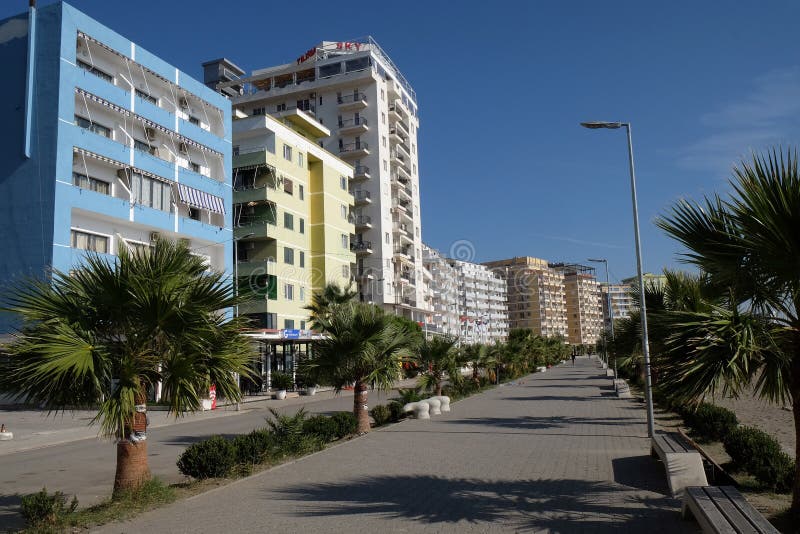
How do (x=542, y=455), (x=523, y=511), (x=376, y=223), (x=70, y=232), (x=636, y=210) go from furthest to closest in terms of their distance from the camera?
(x=376, y=223), (x=70, y=232), (x=636, y=210), (x=542, y=455), (x=523, y=511)

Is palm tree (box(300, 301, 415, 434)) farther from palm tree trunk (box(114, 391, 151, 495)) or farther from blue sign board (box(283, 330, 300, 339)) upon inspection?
blue sign board (box(283, 330, 300, 339))

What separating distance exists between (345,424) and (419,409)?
5.16 meters

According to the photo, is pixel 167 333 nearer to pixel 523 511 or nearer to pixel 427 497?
pixel 427 497

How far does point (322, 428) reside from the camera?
1474 cm

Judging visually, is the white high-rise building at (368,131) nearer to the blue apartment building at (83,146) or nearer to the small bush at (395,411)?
the blue apartment building at (83,146)

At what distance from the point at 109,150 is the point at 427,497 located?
29.6 metres

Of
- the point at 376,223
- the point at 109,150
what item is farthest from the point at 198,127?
the point at 376,223

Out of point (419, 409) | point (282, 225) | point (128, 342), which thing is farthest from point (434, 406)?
point (282, 225)

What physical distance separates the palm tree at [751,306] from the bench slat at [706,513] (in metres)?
1.03

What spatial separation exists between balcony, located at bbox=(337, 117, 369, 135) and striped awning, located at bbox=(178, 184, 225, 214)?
29.5 metres

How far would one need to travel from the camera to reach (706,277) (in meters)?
8.63

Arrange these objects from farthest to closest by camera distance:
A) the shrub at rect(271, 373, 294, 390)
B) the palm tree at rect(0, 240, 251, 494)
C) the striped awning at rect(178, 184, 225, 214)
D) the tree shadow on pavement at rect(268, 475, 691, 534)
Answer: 1. the shrub at rect(271, 373, 294, 390)
2. the striped awning at rect(178, 184, 225, 214)
3. the palm tree at rect(0, 240, 251, 494)
4. the tree shadow on pavement at rect(268, 475, 691, 534)

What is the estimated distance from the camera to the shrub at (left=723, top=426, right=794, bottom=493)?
9.03 meters

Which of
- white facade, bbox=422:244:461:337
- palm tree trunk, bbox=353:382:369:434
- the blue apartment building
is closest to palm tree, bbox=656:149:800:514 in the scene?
palm tree trunk, bbox=353:382:369:434
